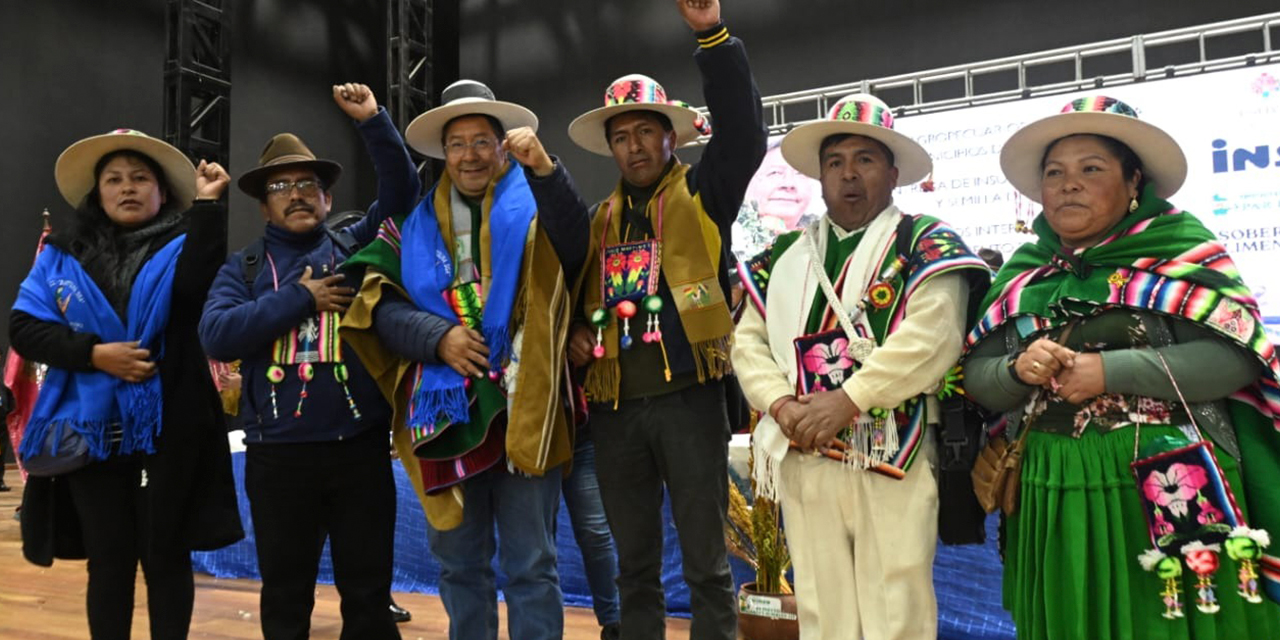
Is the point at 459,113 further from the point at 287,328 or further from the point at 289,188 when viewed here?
the point at 287,328

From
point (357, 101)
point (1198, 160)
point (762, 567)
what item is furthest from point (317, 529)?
point (1198, 160)

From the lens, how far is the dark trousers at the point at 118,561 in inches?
91.9

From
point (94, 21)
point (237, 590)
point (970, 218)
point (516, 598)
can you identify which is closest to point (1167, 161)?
point (516, 598)

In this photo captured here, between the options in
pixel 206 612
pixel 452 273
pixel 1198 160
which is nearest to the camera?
pixel 452 273

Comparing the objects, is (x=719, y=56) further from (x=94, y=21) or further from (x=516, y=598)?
(x=94, y=21)

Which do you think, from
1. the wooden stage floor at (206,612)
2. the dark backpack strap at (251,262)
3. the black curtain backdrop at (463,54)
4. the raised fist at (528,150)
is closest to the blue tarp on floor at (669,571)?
the wooden stage floor at (206,612)

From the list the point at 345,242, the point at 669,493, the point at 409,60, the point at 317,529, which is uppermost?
the point at 409,60

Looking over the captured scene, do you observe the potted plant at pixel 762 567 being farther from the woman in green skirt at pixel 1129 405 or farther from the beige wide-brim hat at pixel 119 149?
the beige wide-brim hat at pixel 119 149

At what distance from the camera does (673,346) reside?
2.06 meters

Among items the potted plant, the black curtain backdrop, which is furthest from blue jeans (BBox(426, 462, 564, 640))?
the black curtain backdrop

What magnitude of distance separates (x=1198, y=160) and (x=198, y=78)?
7121 millimetres

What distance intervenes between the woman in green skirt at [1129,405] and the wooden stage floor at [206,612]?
1.73 metres

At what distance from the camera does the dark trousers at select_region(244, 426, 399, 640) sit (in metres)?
2.27

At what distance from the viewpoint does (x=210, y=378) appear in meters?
2.49
